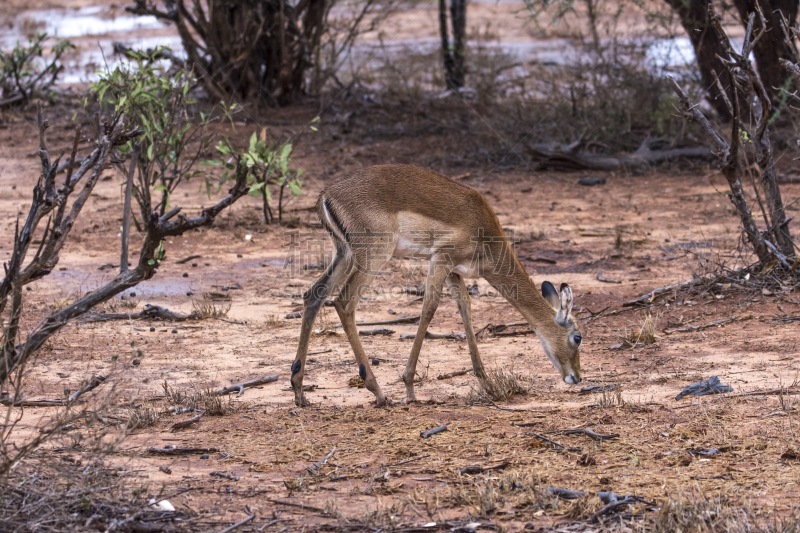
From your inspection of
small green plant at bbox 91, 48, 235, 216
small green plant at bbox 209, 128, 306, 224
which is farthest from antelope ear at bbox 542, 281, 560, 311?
small green plant at bbox 209, 128, 306, 224

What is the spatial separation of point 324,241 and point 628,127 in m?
5.51

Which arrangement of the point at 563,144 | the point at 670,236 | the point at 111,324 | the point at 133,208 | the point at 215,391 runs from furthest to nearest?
the point at 563,144, the point at 133,208, the point at 670,236, the point at 111,324, the point at 215,391

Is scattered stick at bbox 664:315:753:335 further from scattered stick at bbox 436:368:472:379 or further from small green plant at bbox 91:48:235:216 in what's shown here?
small green plant at bbox 91:48:235:216

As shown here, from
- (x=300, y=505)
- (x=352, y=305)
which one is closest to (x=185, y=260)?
(x=352, y=305)

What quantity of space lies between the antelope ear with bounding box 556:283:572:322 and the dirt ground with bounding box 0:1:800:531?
0.44 metres

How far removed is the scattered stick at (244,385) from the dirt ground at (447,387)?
0.07 meters

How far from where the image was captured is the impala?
21.2ft

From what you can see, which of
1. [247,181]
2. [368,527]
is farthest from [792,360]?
[247,181]

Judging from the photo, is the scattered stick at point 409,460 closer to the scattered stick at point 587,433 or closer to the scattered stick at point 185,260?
the scattered stick at point 587,433

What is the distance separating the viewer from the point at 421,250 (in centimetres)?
664

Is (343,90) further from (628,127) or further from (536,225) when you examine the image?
(536,225)

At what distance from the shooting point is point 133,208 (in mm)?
12500

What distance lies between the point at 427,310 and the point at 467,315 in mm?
414

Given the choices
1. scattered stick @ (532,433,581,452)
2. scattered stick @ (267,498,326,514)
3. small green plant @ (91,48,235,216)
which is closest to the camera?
scattered stick @ (267,498,326,514)
